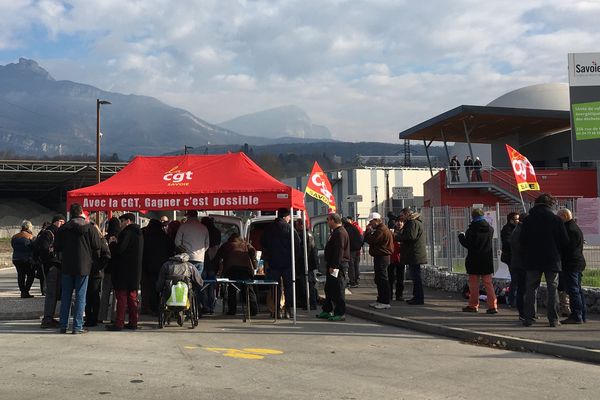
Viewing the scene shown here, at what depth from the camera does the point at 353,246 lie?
639 inches

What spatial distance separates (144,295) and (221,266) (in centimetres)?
158

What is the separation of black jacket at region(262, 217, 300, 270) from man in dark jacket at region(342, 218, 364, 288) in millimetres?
4126

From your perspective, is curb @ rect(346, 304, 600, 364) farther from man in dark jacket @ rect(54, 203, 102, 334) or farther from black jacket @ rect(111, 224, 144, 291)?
man in dark jacket @ rect(54, 203, 102, 334)

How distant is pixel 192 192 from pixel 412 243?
14.9 feet

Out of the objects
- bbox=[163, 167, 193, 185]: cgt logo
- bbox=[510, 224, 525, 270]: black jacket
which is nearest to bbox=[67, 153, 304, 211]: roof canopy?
bbox=[163, 167, 193, 185]: cgt logo

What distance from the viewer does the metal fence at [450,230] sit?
1488cm

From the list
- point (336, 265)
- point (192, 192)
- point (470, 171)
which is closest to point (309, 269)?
point (336, 265)

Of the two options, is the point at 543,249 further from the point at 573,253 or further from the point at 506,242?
the point at 506,242

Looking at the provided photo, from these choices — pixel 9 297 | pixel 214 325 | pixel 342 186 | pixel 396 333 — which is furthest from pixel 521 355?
pixel 342 186

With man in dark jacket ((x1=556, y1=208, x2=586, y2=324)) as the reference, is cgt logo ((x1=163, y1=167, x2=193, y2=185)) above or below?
above

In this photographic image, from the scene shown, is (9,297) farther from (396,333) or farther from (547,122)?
(547,122)

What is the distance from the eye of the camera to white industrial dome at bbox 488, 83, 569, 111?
51.4m

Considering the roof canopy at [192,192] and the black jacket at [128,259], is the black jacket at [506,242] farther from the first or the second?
the black jacket at [128,259]

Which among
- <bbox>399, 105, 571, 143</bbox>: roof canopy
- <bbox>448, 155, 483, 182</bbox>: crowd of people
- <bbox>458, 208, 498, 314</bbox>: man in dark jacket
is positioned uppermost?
<bbox>399, 105, 571, 143</bbox>: roof canopy
